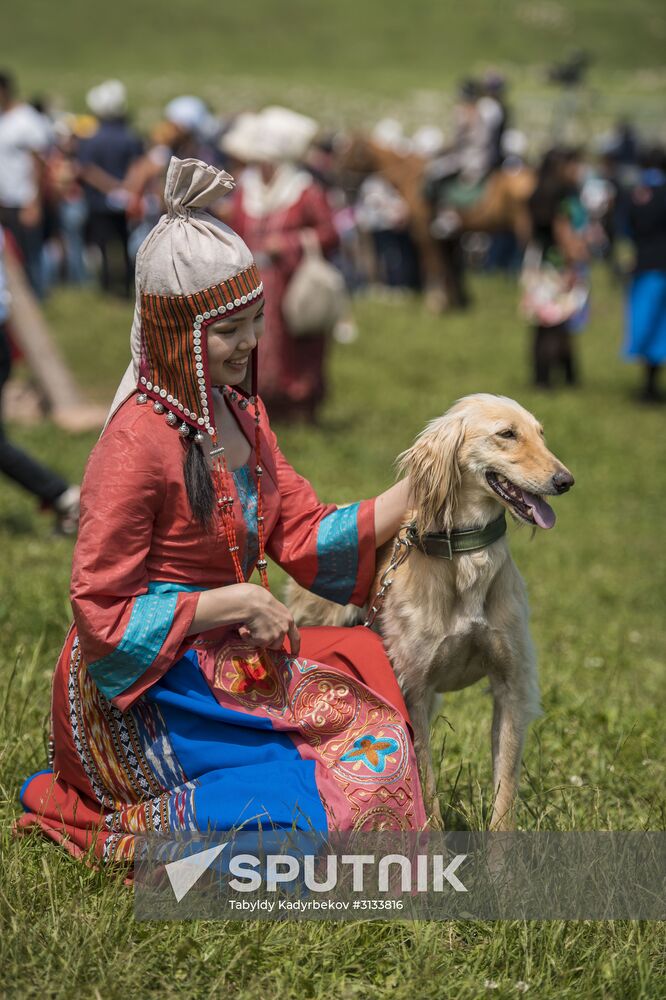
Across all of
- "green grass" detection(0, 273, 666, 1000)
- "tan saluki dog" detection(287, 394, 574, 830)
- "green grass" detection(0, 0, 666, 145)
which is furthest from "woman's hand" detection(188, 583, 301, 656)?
"green grass" detection(0, 0, 666, 145)

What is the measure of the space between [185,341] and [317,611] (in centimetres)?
126

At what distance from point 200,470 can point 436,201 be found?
17207mm

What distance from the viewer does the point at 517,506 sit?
3318mm

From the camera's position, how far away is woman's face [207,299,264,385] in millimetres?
3057

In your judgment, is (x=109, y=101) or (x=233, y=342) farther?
(x=109, y=101)

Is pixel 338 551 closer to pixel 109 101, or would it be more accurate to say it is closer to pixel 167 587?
pixel 167 587

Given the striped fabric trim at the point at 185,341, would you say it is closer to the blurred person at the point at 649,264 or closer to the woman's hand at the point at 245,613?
the woman's hand at the point at 245,613

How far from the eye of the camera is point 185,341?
3.03 metres

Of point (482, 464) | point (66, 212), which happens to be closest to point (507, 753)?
point (482, 464)

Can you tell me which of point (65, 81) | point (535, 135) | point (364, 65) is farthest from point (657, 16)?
point (535, 135)

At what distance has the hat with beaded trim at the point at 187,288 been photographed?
9.78ft

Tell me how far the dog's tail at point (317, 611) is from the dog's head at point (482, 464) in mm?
556

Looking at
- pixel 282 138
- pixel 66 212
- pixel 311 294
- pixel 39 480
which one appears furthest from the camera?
pixel 66 212

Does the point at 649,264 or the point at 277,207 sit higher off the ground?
the point at 277,207
